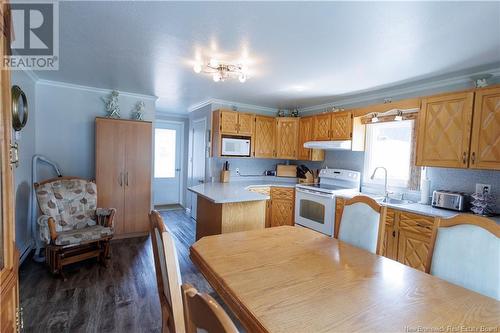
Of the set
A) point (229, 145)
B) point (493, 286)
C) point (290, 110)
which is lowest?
point (493, 286)

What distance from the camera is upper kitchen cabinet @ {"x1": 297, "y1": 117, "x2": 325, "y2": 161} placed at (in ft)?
14.5

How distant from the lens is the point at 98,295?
2.41 m

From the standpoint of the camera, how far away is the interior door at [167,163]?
6.19m

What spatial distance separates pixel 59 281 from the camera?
8.64 feet

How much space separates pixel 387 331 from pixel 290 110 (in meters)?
4.58

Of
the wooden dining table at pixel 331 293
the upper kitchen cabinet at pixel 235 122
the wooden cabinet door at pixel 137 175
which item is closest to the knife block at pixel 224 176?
the upper kitchen cabinet at pixel 235 122

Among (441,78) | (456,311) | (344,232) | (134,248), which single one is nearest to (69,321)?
(134,248)

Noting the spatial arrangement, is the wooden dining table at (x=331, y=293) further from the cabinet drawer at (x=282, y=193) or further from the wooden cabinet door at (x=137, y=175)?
the wooden cabinet door at (x=137, y=175)

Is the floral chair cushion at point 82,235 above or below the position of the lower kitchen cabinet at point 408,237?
below

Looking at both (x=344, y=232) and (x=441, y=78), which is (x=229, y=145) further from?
(x=441, y=78)

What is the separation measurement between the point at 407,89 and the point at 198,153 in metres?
3.65

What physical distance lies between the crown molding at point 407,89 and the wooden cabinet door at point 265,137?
981 mm
